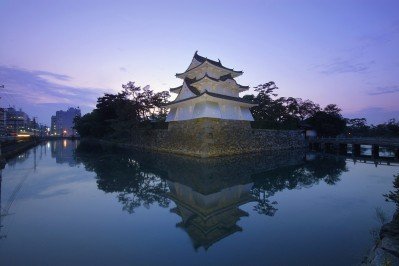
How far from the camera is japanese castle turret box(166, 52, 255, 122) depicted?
23344mm

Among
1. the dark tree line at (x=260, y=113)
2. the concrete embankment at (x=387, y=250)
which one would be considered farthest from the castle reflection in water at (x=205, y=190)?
the dark tree line at (x=260, y=113)

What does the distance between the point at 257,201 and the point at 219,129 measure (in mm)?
14474

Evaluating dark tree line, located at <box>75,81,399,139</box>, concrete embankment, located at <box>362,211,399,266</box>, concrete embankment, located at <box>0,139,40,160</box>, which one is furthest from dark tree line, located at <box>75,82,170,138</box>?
concrete embankment, located at <box>362,211,399,266</box>

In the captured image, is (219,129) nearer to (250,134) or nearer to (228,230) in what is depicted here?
(250,134)

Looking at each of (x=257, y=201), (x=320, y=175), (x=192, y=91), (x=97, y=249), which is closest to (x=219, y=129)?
(x=192, y=91)

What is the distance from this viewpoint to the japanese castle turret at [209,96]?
23.3m

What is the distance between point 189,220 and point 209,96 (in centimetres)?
1641

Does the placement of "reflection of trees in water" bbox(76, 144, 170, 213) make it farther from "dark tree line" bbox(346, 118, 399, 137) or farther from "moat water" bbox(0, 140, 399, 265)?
"dark tree line" bbox(346, 118, 399, 137)

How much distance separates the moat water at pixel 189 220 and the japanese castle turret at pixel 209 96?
1113 cm

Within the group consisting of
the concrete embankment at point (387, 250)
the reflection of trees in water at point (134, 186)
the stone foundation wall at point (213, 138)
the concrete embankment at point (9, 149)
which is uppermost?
the stone foundation wall at point (213, 138)

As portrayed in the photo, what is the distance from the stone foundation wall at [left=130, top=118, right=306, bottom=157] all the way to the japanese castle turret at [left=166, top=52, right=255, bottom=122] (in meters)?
0.76

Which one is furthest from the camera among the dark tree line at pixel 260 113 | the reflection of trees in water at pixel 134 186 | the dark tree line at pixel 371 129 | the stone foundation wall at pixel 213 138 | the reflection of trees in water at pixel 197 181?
the dark tree line at pixel 371 129

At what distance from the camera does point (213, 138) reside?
22.6 m

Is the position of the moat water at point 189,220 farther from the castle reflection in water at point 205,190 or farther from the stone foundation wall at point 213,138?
the stone foundation wall at point 213,138
